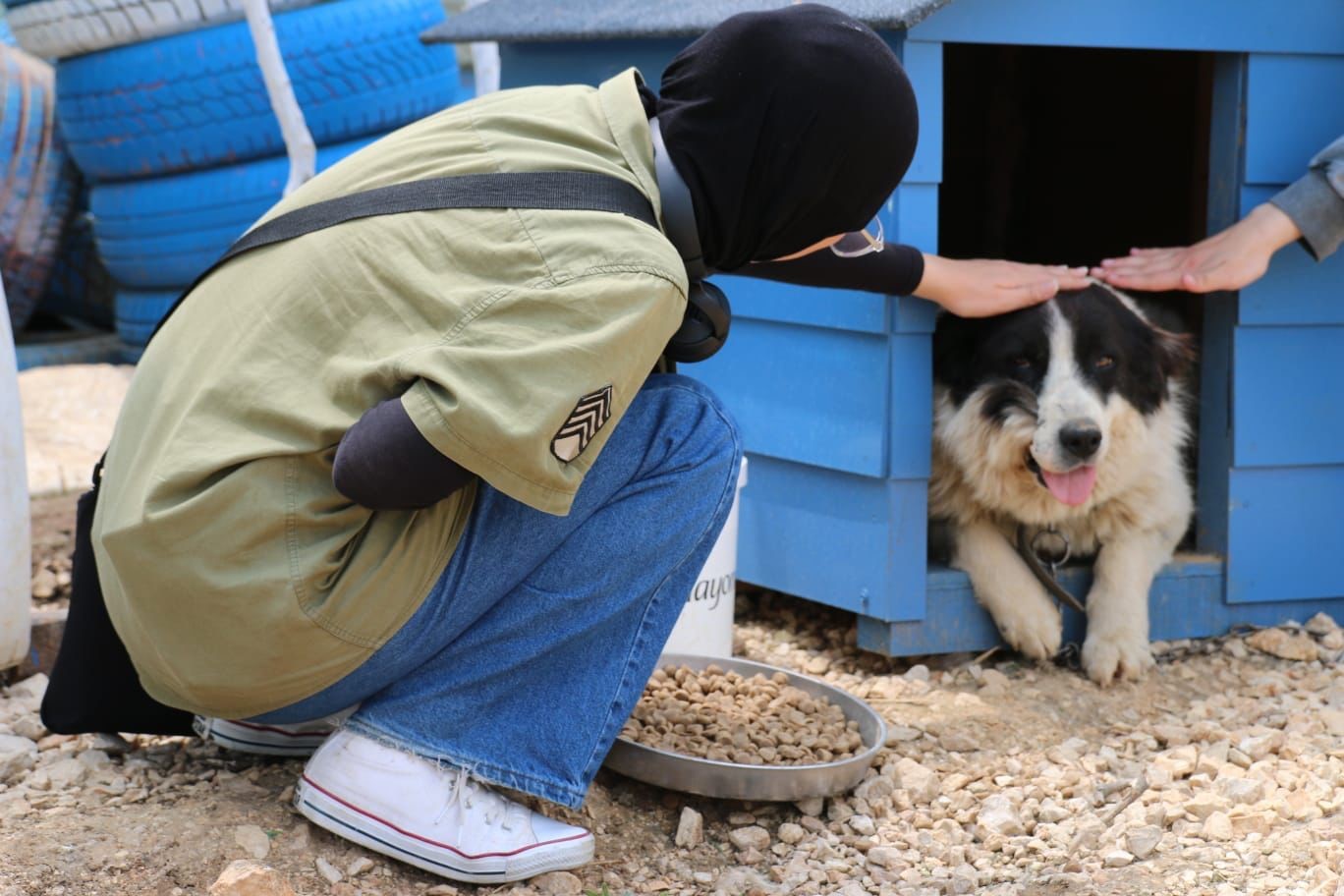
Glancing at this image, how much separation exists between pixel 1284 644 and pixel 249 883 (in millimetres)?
2259

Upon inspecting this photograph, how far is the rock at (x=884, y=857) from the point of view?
222 cm

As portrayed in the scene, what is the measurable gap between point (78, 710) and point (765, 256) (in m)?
1.20

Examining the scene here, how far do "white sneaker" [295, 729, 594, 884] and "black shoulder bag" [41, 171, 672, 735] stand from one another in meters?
0.36

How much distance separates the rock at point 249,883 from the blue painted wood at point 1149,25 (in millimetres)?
1856

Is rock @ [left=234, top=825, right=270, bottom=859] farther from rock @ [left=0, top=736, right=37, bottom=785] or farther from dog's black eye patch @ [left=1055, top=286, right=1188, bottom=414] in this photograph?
dog's black eye patch @ [left=1055, top=286, right=1188, bottom=414]

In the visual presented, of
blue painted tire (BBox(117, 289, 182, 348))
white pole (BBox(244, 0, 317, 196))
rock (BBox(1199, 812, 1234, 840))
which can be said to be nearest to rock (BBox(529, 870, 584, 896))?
rock (BBox(1199, 812, 1234, 840))

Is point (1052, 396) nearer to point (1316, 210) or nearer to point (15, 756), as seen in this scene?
point (1316, 210)

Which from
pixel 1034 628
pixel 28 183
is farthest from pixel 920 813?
pixel 28 183

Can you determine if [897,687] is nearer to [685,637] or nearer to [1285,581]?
[685,637]

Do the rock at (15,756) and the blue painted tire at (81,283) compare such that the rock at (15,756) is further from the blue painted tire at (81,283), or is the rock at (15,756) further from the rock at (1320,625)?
the blue painted tire at (81,283)

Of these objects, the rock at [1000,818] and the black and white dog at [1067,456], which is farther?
the black and white dog at [1067,456]

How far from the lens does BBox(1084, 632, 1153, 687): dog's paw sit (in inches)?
118

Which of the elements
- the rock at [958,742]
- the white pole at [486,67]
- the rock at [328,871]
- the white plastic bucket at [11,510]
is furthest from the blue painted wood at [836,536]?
the white pole at [486,67]

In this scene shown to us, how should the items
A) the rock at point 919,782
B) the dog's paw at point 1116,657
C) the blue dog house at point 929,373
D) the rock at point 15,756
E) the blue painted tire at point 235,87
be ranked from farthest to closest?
the blue painted tire at point 235,87 → the dog's paw at point 1116,657 → the blue dog house at point 929,373 → the rock at point 919,782 → the rock at point 15,756
